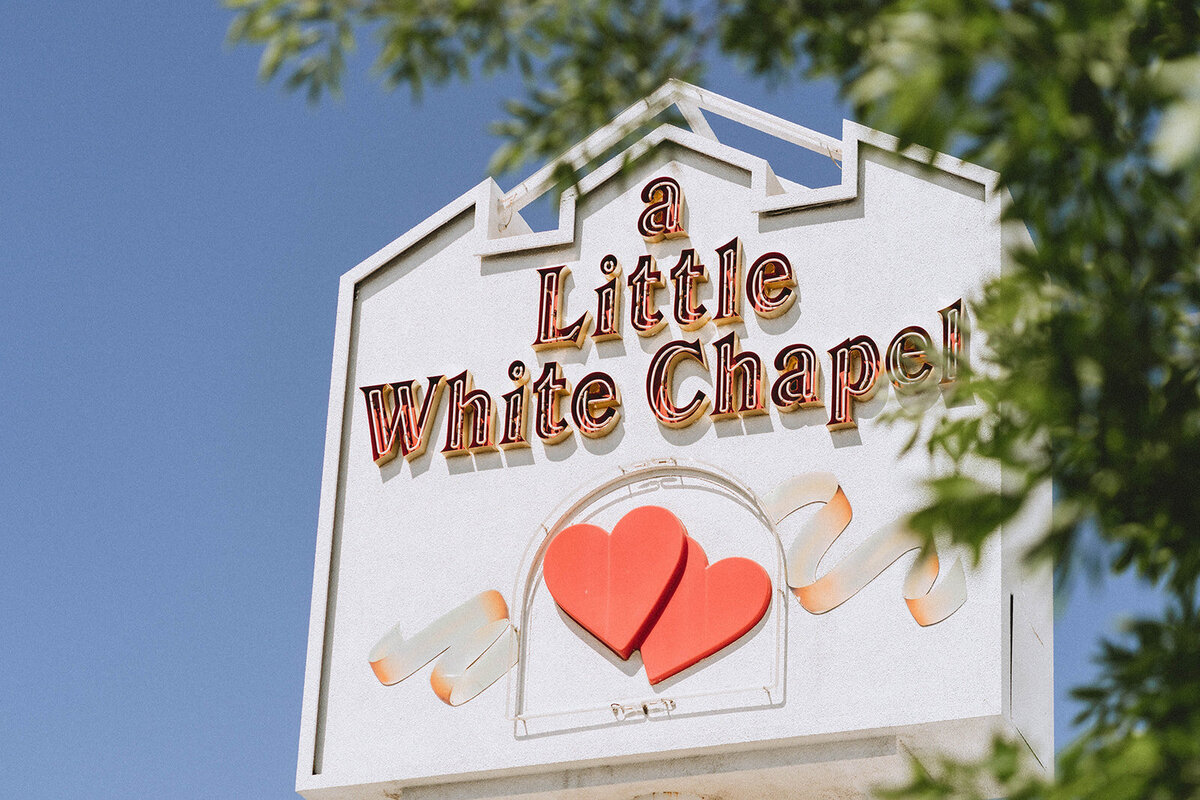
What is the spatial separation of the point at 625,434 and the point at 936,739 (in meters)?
3.94

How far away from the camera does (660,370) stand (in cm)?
1571

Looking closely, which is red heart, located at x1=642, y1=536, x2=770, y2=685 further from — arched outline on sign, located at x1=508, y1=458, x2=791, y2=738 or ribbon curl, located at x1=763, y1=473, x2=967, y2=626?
ribbon curl, located at x1=763, y1=473, x2=967, y2=626

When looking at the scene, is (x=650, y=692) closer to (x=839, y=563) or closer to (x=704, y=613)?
(x=704, y=613)

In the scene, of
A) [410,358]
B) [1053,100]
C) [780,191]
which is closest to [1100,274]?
[1053,100]

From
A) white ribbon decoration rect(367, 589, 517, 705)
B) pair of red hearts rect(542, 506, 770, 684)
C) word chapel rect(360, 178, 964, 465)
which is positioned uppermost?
word chapel rect(360, 178, 964, 465)

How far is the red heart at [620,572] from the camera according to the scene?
48.6 ft

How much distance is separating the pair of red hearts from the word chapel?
103 centimetres

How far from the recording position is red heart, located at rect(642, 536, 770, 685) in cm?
1448

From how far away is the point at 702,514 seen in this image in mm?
15086

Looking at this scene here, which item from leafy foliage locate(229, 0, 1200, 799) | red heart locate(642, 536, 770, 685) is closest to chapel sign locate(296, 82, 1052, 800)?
red heart locate(642, 536, 770, 685)

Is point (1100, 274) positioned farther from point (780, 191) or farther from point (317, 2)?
point (780, 191)

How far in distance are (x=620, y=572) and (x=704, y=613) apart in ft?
2.92

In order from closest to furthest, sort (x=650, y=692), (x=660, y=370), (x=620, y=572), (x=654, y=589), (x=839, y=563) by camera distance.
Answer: (x=839, y=563) → (x=650, y=692) → (x=654, y=589) → (x=620, y=572) → (x=660, y=370)

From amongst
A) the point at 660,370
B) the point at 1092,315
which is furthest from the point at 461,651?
the point at 1092,315
